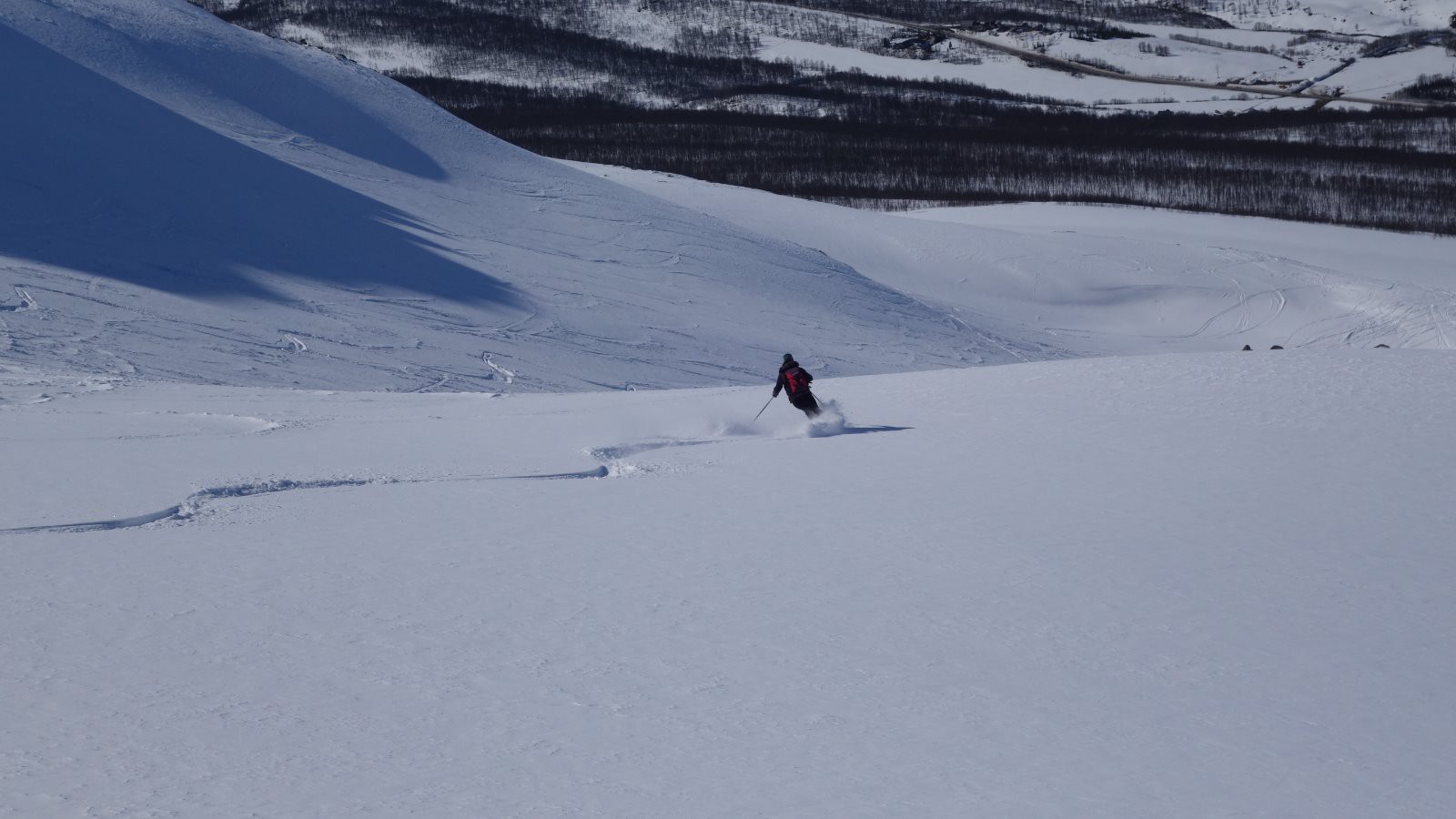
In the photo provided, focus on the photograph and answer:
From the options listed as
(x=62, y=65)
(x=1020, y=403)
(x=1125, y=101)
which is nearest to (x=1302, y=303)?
(x=1020, y=403)

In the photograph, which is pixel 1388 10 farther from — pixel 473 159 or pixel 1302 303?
pixel 473 159

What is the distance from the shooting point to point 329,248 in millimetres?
21406

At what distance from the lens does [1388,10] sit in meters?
111

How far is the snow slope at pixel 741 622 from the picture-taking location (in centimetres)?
387

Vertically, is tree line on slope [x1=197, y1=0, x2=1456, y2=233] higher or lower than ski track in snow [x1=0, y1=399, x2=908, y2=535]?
higher

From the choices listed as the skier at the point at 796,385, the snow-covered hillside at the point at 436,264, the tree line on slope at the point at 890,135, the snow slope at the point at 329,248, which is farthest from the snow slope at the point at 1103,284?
the tree line on slope at the point at 890,135

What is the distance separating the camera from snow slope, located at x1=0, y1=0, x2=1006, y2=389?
58.5ft

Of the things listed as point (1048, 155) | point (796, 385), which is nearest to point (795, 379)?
point (796, 385)

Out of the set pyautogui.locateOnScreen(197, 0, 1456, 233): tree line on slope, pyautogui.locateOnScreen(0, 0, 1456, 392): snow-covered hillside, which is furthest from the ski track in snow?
pyautogui.locateOnScreen(197, 0, 1456, 233): tree line on slope

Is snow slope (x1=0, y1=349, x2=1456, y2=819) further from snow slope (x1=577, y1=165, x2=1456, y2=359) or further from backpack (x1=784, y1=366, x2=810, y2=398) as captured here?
snow slope (x1=577, y1=165, x2=1456, y2=359)

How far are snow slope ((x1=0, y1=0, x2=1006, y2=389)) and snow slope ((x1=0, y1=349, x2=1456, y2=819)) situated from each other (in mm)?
8553

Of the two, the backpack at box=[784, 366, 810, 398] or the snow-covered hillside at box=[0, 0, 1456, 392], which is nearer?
the backpack at box=[784, 366, 810, 398]

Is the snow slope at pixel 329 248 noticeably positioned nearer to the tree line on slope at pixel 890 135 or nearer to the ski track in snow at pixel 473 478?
the ski track in snow at pixel 473 478

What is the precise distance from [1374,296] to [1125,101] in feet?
166
